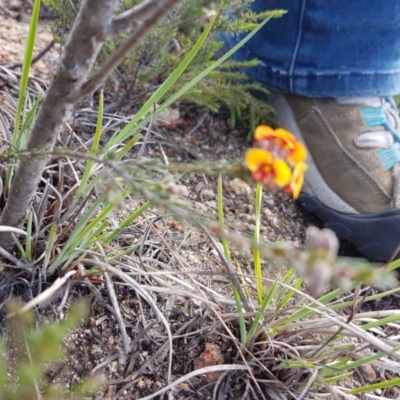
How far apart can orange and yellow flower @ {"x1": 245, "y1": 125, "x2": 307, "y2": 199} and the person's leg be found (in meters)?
0.75

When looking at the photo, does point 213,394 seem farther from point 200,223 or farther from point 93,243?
point 200,223

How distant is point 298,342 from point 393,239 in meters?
0.40

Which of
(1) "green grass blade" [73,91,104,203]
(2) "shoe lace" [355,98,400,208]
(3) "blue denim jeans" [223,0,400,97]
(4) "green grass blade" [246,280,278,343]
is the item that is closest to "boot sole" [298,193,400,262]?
(2) "shoe lace" [355,98,400,208]

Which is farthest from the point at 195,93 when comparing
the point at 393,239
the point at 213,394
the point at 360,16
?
the point at 213,394

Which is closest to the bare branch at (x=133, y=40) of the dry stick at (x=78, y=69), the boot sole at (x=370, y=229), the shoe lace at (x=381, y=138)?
the dry stick at (x=78, y=69)

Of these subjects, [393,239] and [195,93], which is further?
[195,93]

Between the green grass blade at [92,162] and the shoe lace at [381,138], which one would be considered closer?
the green grass blade at [92,162]

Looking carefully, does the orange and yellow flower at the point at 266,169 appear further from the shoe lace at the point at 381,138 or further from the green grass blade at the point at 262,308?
the shoe lace at the point at 381,138

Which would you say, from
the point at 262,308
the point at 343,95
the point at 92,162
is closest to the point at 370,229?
the point at 343,95

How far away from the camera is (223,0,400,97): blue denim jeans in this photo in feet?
3.96

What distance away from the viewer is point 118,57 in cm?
→ 44

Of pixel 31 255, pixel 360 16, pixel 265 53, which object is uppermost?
pixel 360 16

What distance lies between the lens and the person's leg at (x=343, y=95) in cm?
121

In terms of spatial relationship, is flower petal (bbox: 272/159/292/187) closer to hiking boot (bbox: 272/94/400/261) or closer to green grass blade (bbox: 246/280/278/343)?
green grass blade (bbox: 246/280/278/343)
